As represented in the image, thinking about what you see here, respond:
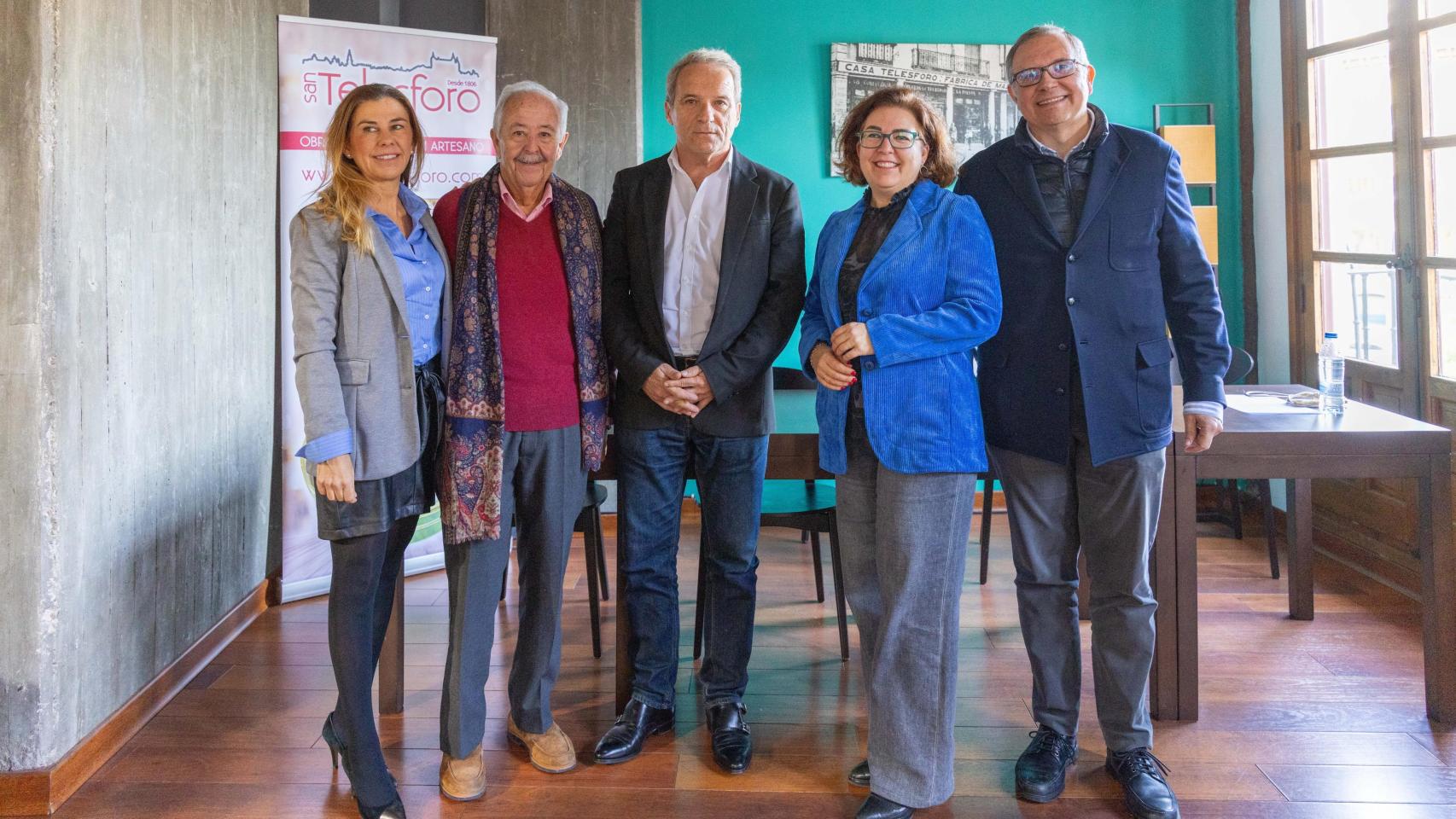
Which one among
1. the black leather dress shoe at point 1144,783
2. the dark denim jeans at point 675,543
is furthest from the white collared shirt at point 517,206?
the black leather dress shoe at point 1144,783

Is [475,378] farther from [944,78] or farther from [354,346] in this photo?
[944,78]

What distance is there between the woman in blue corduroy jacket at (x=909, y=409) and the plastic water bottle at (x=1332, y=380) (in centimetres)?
149

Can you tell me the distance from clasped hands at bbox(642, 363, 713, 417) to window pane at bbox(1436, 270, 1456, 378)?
2925 millimetres

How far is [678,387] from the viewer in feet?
8.12

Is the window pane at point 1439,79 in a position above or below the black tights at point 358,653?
above

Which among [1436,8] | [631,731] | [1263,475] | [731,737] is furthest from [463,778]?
[1436,8]

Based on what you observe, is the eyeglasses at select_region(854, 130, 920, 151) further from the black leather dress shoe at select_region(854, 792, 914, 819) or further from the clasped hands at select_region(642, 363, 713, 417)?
the black leather dress shoe at select_region(854, 792, 914, 819)

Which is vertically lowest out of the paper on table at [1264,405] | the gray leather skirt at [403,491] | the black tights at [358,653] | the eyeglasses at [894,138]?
the black tights at [358,653]

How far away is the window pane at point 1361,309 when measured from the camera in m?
4.21

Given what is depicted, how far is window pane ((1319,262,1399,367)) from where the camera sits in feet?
13.8

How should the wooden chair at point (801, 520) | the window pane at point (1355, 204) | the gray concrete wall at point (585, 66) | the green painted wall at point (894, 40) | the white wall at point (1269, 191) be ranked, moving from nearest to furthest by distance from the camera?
the wooden chair at point (801, 520)
the window pane at point (1355, 204)
the gray concrete wall at point (585, 66)
the white wall at point (1269, 191)
the green painted wall at point (894, 40)

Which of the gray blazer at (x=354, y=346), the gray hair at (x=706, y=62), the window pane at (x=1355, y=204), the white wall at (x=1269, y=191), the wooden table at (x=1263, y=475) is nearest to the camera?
the gray blazer at (x=354, y=346)

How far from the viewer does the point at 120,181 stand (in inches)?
106

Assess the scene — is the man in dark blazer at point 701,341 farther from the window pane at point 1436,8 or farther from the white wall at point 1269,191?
the white wall at point 1269,191
